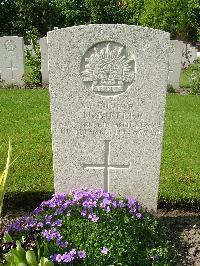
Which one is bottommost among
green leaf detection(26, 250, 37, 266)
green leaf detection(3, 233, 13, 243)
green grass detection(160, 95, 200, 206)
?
green grass detection(160, 95, 200, 206)

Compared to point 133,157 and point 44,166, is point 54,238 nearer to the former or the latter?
point 133,157

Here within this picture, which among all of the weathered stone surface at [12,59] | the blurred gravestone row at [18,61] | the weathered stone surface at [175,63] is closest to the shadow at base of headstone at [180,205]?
the blurred gravestone row at [18,61]

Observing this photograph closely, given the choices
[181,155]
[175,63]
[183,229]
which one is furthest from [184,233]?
[175,63]

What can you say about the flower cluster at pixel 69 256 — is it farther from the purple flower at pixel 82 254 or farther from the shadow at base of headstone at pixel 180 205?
the shadow at base of headstone at pixel 180 205

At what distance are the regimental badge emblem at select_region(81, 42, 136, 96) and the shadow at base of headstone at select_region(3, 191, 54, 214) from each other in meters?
1.63

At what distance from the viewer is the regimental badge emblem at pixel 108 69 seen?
11.0ft

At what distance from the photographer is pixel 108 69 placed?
11.2 ft

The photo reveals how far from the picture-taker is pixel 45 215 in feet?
11.3

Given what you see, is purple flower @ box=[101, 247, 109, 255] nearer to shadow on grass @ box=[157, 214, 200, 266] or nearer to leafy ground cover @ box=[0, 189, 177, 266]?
leafy ground cover @ box=[0, 189, 177, 266]

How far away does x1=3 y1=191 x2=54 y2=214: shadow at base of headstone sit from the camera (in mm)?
4337

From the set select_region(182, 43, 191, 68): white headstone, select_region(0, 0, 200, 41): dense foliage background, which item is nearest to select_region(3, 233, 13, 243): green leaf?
select_region(182, 43, 191, 68): white headstone

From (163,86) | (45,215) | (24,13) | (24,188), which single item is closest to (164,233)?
(45,215)

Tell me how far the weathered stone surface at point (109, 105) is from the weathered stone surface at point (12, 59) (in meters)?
8.77

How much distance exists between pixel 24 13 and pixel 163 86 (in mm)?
32127
